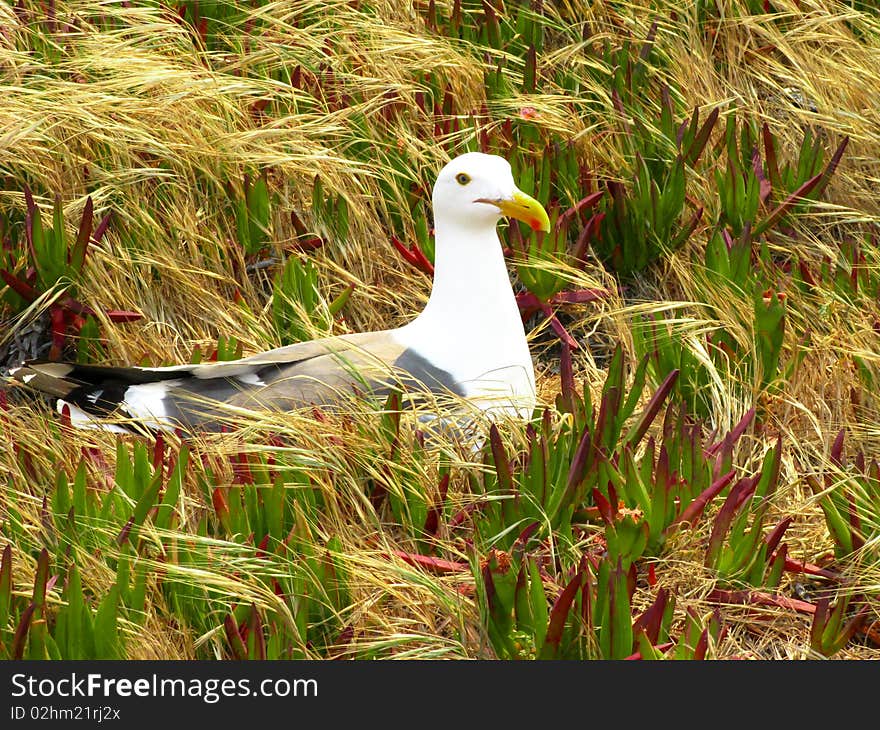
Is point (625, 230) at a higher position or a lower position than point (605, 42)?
lower

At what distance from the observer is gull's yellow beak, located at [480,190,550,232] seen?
157 inches

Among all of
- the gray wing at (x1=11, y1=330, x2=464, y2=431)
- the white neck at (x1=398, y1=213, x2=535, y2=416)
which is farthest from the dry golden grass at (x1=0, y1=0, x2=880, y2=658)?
the white neck at (x1=398, y1=213, x2=535, y2=416)

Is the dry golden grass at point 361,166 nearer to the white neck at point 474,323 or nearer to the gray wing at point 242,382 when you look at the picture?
the gray wing at point 242,382

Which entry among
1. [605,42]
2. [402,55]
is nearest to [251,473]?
[402,55]

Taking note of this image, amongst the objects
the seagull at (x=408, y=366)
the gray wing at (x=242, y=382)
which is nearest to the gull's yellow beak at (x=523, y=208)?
the seagull at (x=408, y=366)

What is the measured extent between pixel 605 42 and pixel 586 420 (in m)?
2.41

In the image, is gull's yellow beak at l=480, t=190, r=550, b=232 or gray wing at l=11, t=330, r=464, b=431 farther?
gull's yellow beak at l=480, t=190, r=550, b=232

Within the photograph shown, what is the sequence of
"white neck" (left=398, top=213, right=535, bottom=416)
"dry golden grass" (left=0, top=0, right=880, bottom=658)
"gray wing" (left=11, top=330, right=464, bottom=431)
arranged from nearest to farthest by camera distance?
"dry golden grass" (left=0, top=0, right=880, bottom=658)
"gray wing" (left=11, top=330, right=464, bottom=431)
"white neck" (left=398, top=213, right=535, bottom=416)

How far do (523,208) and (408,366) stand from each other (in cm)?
57

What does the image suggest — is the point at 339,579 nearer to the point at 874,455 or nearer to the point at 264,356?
the point at 264,356

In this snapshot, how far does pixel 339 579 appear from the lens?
3.14m

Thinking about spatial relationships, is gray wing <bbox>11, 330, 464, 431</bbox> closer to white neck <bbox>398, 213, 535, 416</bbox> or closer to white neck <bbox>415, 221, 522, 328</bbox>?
white neck <bbox>398, 213, 535, 416</bbox>

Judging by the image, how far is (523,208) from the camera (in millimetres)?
3986

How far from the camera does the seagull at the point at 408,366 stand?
376 cm
